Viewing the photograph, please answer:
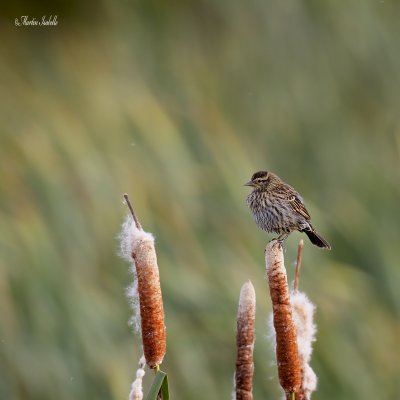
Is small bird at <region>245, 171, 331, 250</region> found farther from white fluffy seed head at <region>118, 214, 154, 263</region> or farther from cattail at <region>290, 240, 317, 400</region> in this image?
white fluffy seed head at <region>118, 214, 154, 263</region>

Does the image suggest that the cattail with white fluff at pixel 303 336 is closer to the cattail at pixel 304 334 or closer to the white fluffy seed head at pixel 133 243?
the cattail at pixel 304 334

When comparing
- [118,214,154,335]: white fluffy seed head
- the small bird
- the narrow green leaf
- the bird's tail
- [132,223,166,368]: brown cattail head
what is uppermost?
the small bird

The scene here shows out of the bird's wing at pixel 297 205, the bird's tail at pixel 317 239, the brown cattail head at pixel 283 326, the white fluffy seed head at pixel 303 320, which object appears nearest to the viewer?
the brown cattail head at pixel 283 326

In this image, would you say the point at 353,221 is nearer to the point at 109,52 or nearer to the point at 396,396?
the point at 396,396

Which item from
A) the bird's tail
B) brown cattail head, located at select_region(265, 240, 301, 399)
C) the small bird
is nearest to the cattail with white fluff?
brown cattail head, located at select_region(265, 240, 301, 399)

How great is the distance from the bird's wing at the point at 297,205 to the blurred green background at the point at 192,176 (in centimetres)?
144

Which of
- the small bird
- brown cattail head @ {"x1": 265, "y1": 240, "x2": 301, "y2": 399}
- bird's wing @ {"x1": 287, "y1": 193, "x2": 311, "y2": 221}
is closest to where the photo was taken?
brown cattail head @ {"x1": 265, "y1": 240, "x2": 301, "y2": 399}

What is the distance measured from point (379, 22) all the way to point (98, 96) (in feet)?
5.77

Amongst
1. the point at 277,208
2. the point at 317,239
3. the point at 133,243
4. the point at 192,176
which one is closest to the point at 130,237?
the point at 133,243

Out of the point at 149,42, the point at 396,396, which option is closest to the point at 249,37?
the point at 149,42

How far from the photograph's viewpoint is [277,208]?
301cm

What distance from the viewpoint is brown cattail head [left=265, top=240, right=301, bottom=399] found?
1858mm

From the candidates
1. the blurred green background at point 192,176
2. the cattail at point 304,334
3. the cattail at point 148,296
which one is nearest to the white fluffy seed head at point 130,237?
the cattail at point 148,296

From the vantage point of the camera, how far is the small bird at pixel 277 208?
292 centimetres
